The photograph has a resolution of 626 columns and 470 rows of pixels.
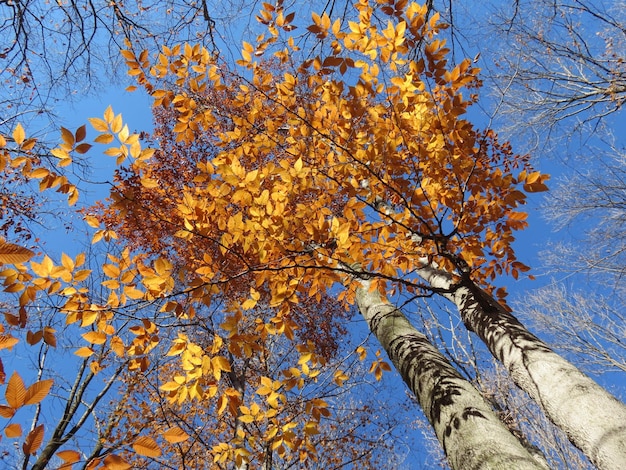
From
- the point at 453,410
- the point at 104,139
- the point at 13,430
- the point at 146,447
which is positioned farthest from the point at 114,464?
the point at 453,410

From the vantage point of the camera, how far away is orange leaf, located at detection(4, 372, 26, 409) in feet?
3.44

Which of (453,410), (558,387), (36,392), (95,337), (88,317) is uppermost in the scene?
(88,317)

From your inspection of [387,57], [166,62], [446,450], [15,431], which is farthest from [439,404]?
[166,62]

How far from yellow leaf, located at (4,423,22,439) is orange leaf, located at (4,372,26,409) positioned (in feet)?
0.33

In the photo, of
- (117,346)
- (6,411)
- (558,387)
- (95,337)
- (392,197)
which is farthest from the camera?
(392,197)

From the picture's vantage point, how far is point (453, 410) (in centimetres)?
169

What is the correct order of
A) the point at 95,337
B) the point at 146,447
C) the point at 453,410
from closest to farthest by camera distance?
the point at 146,447 < the point at 453,410 < the point at 95,337

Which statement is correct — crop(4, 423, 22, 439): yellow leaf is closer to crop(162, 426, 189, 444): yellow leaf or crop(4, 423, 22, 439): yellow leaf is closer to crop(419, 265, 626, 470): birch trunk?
crop(162, 426, 189, 444): yellow leaf

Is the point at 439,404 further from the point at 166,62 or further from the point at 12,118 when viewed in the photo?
the point at 12,118

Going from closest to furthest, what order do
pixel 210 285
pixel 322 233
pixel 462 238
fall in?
pixel 210 285 < pixel 322 233 < pixel 462 238

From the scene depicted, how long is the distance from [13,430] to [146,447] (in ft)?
1.42

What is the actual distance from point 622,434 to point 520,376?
20.3 inches

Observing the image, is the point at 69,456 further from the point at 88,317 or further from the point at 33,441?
the point at 88,317

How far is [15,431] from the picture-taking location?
1.14 m
